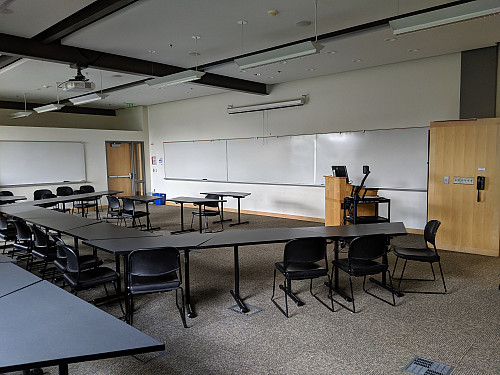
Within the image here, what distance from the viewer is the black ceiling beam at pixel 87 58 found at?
17.8ft

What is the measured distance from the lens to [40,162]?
35.7ft

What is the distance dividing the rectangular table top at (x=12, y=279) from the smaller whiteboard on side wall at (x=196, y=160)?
26.1 feet

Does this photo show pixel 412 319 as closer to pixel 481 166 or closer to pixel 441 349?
pixel 441 349

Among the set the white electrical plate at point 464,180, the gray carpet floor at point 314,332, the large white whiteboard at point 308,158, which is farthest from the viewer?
the large white whiteboard at point 308,158

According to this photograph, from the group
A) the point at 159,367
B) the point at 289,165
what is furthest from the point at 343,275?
the point at 289,165

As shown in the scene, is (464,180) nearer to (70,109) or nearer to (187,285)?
(187,285)

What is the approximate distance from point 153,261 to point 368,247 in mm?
2191

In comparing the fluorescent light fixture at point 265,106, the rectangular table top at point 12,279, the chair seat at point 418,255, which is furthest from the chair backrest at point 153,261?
the fluorescent light fixture at point 265,106

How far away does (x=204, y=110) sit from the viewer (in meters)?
11.2

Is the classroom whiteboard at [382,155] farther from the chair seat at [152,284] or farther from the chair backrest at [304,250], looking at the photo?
the chair seat at [152,284]

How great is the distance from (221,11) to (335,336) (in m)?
3.95

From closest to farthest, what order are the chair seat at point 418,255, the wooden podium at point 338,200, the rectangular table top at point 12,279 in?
the rectangular table top at point 12,279 < the chair seat at point 418,255 < the wooden podium at point 338,200

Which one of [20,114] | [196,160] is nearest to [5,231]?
[20,114]

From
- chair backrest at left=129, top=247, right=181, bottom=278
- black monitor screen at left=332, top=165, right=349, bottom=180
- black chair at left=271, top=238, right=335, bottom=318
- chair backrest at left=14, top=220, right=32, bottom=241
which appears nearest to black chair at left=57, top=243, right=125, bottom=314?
chair backrest at left=129, top=247, right=181, bottom=278
